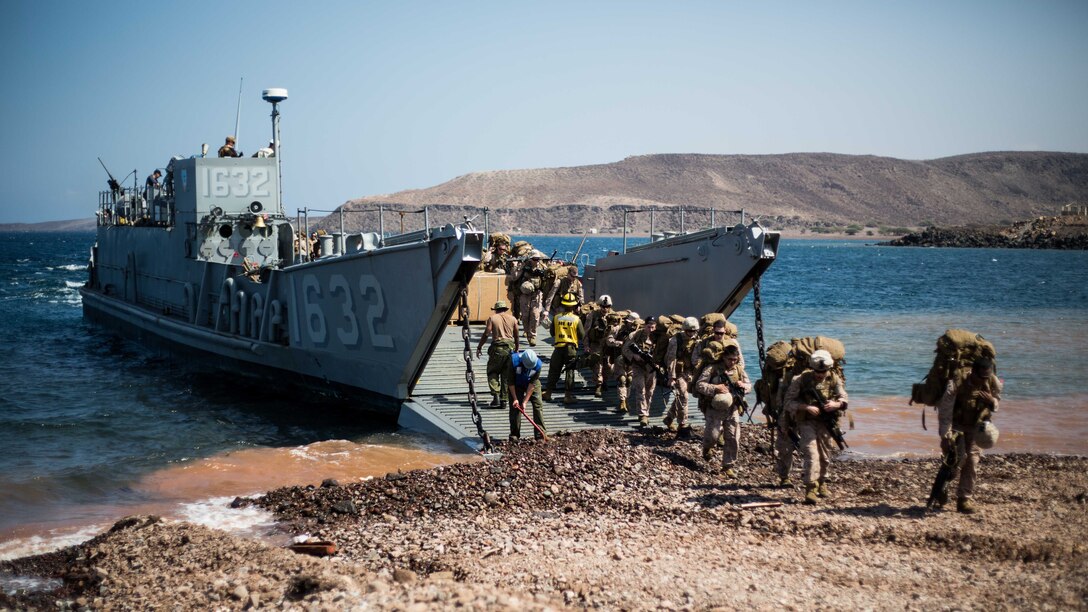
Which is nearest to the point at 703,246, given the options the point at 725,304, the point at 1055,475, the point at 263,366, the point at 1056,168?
the point at 725,304

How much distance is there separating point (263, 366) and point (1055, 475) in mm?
12822

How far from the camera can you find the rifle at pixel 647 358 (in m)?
13.0

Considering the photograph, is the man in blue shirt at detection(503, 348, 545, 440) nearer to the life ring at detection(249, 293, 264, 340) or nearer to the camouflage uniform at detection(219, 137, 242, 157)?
the life ring at detection(249, 293, 264, 340)

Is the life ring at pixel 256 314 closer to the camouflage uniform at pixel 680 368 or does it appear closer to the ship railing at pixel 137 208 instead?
the ship railing at pixel 137 208

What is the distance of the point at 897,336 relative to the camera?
103ft

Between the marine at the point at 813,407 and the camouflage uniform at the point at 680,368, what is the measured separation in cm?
244

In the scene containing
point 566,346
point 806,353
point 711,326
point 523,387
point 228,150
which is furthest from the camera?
point 228,150

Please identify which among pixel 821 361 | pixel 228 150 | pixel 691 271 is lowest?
pixel 821 361

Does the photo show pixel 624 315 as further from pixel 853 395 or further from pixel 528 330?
pixel 853 395

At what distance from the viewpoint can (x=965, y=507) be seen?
9.67m

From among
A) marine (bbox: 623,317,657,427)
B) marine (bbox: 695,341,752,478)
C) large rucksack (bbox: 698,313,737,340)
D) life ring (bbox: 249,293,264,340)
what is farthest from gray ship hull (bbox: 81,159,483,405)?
marine (bbox: 695,341,752,478)

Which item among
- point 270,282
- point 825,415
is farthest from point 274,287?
point 825,415

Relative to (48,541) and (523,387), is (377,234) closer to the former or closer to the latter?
(523,387)

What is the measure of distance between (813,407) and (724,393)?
125 centimetres
